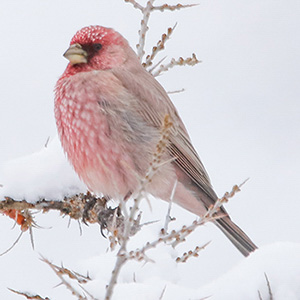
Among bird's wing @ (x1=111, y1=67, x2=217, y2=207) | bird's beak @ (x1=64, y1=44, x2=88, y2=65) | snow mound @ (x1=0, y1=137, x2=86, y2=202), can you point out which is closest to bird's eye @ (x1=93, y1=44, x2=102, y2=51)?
bird's beak @ (x1=64, y1=44, x2=88, y2=65)

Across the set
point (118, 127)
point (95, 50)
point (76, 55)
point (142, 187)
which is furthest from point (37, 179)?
point (142, 187)

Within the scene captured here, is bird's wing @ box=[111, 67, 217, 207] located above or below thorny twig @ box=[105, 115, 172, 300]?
above

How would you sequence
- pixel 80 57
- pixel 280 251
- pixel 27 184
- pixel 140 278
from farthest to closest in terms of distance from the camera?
pixel 80 57 < pixel 27 184 < pixel 140 278 < pixel 280 251

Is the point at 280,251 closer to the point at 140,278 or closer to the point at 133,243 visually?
the point at 140,278

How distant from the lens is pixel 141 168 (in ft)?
18.1

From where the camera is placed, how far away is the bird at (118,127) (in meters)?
5.50

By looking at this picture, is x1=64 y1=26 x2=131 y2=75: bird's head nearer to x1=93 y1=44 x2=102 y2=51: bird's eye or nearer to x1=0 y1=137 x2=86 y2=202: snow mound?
x1=93 y1=44 x2=102 y2=51: bird's eye

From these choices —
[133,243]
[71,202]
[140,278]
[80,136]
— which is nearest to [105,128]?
[80,136]

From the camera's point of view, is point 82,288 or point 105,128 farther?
point 105,128

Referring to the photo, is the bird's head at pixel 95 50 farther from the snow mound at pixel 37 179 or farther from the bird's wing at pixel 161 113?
the snow mound at pixel 37 179

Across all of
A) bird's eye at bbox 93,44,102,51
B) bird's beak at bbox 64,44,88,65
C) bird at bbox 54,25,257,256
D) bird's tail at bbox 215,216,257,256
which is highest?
bird's eye at bbox 93,44,102,51

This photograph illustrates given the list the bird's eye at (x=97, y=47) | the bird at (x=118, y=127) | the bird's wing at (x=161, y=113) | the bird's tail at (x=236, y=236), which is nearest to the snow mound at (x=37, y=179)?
the bird at (x=118, y=127)

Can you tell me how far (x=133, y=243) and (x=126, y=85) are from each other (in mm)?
2178

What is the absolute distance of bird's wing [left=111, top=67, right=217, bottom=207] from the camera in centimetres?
582
